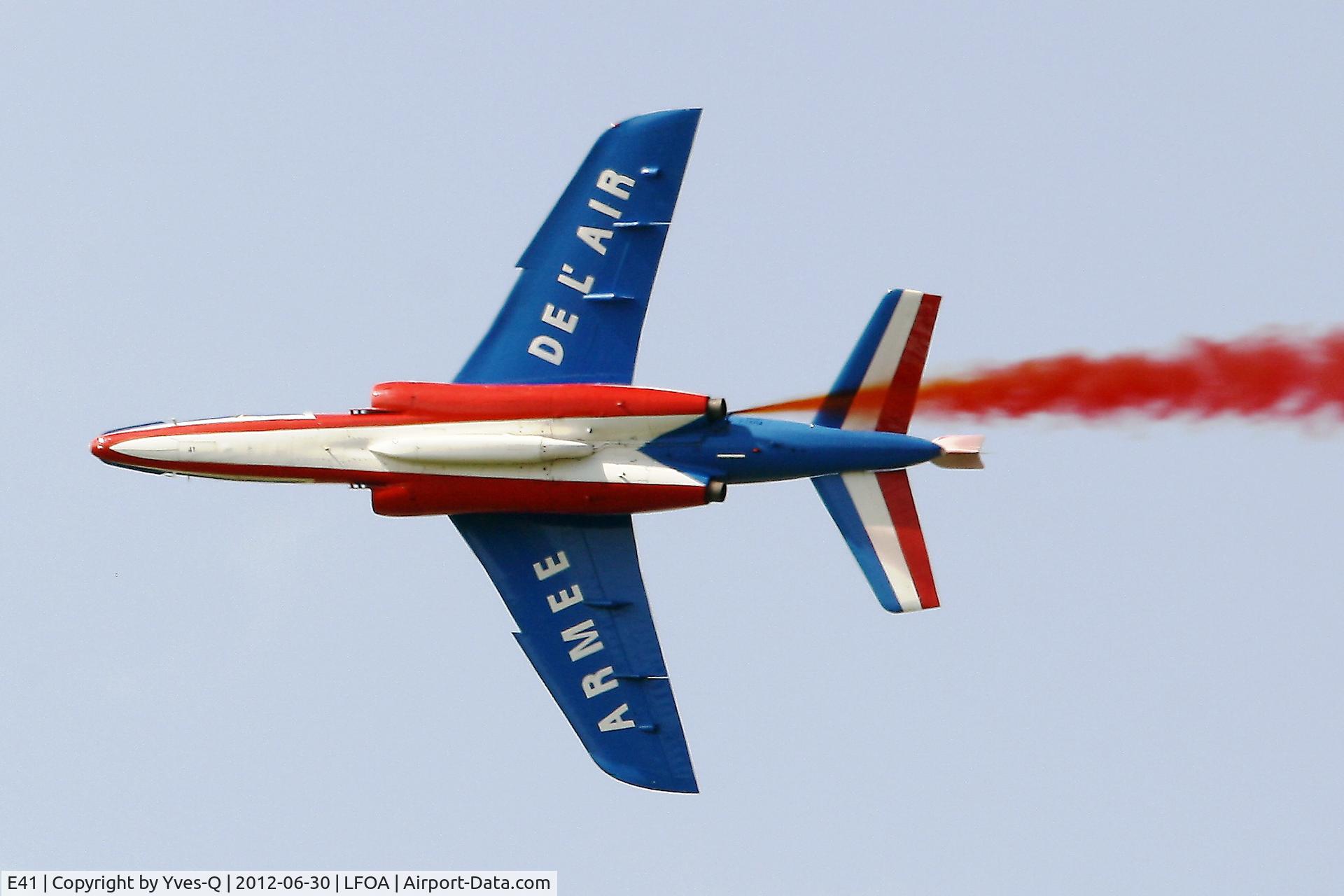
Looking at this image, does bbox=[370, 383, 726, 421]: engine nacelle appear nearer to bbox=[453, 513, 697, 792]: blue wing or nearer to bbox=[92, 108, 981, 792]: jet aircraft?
bbox=[92, 108, 981, 792]: jet aircraft

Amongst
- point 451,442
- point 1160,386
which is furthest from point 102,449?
point 1160,386

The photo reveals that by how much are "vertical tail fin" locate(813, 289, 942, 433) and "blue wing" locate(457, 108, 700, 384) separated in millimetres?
3576

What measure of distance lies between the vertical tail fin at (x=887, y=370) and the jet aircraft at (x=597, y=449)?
0.03m

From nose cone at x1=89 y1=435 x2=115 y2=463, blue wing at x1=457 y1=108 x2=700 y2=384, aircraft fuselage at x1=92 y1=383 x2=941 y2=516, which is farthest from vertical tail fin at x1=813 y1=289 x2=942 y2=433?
nose cone at x1=89 y1=435 x2=115 y2=463

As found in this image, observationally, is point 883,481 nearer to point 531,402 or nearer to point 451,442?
point 531,402

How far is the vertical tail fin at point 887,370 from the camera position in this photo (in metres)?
30.1

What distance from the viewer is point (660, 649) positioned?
31219mm

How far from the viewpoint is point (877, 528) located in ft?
100

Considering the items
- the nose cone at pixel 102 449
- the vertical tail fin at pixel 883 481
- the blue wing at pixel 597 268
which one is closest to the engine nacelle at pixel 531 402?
the blue wing at pixel 597 268

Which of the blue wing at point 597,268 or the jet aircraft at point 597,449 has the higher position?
the blue wing at point 597,268

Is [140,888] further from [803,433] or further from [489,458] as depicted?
[803,433]

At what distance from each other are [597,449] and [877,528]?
4.75 m

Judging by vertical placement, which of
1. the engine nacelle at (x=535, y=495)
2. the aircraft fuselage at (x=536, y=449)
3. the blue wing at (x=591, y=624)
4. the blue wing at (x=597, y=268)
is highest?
the blue wing at (x=597, y=268)

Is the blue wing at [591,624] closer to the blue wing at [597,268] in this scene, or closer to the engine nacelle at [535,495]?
the engine nacelle at [535,495]
